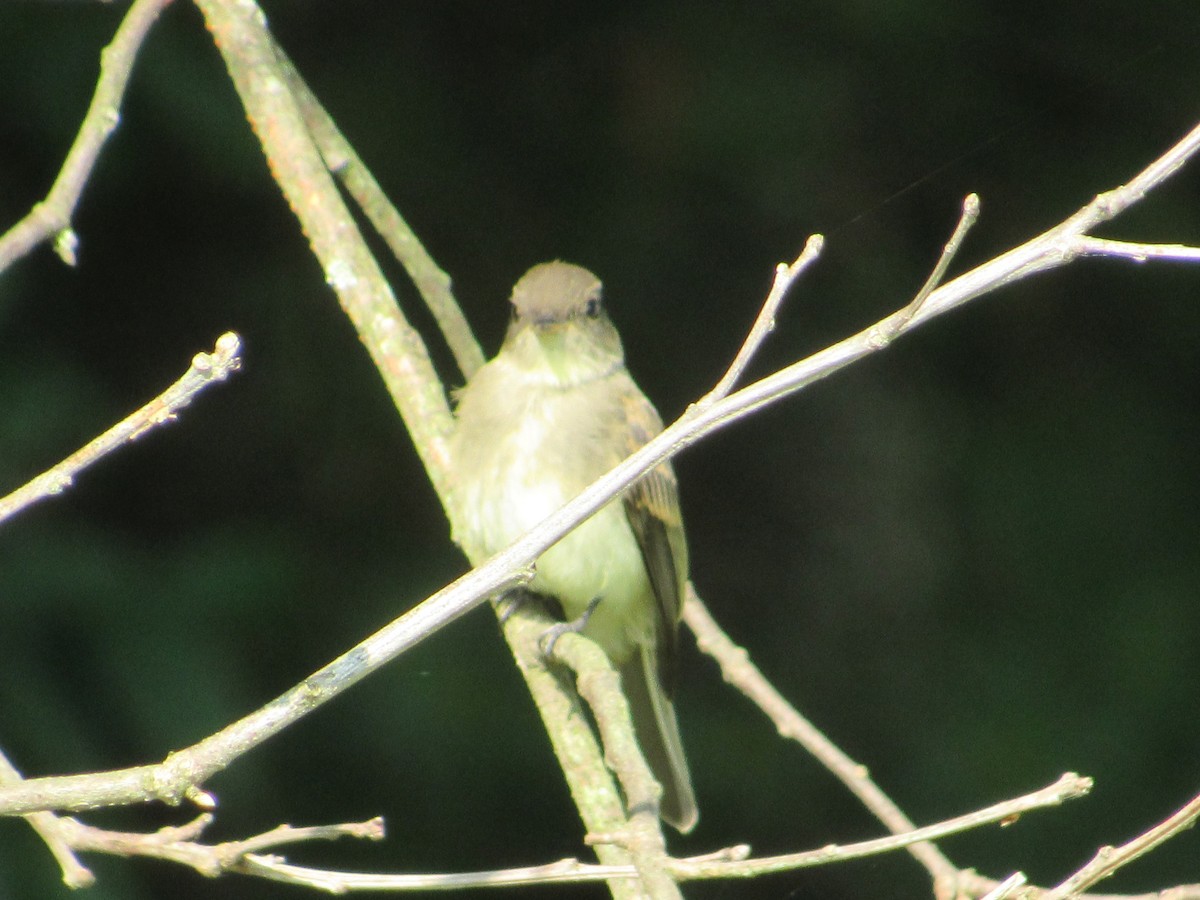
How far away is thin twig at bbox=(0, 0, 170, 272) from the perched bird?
105 centimetres

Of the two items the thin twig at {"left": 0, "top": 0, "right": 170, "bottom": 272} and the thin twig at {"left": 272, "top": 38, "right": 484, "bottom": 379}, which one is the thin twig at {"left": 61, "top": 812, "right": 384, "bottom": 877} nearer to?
the thin twig at {"left": 0, "top": 0, "right": 170, "bottom": 272}

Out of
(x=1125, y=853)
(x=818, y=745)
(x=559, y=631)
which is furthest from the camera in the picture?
(x=559, y=631)

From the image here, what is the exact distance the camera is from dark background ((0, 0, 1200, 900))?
443 cm

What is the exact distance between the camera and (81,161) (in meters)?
2.64

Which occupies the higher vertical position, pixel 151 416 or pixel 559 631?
pixel 559 631

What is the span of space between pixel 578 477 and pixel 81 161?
143cm

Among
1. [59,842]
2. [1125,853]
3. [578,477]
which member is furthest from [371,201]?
[1125,853]

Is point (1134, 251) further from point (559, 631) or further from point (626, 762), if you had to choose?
point (559, 631)

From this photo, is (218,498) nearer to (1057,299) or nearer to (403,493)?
(403,493)

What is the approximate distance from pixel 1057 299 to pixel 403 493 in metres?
2.32

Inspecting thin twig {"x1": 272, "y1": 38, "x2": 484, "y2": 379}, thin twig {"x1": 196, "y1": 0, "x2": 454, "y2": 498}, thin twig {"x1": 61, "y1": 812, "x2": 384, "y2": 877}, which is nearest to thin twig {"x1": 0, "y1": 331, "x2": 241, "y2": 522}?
thin twig {"x1": 61, "y1": 812, "x2": 384, "y2": 877}

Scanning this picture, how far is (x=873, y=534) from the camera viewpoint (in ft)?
17.4

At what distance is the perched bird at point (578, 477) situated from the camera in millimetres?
3541

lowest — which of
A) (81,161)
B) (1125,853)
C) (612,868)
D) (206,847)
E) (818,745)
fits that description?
(1125,853)
